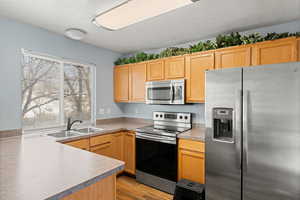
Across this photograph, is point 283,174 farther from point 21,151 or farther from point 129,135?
point 21,151

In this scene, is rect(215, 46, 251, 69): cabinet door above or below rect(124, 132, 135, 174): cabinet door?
above

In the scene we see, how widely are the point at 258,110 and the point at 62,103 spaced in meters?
2.83

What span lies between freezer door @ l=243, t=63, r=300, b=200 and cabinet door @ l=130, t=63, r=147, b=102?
183 centimetres

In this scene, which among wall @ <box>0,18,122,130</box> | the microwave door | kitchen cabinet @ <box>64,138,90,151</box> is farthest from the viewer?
the microwave door

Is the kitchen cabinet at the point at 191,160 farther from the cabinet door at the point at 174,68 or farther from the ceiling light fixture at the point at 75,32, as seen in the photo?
the ceiling light fixture at the point at 75,32

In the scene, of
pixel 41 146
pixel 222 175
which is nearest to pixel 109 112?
pixel 41 146

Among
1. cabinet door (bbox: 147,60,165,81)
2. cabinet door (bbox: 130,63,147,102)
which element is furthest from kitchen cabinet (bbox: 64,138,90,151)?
cabinet door (bbox: 147,60,165,81)

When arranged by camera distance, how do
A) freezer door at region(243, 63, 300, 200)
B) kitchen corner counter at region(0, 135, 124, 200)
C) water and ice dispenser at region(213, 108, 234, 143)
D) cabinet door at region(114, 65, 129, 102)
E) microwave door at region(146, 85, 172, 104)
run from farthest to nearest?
cabinet door at region(114, 65, 129, 102)
microwave door at region(146, 85, 172, 104)
water and ice dispenser at region(213, 108, 234, 143)
freezer door at region(243, 63, 300, 200)
kitchen corner counter at region(0, 135, 124, 200)

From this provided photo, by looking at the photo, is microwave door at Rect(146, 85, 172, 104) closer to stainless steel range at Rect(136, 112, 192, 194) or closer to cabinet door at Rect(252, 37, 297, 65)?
stainless steel range at Rect(136, 112, 192, 194)

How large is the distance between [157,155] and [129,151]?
2.10ft

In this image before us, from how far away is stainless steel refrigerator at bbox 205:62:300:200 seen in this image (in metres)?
1.46

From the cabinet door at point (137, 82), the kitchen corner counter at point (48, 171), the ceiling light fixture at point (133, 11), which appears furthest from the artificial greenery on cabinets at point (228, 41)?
the kitchen corner counter at point (48, 171)

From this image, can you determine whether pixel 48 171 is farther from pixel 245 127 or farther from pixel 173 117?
pixel 173 117

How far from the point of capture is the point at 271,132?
1538 millimetres
